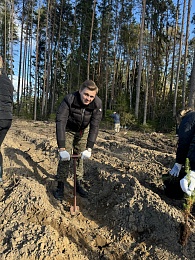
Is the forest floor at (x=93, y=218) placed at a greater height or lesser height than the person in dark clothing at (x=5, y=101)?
lesser

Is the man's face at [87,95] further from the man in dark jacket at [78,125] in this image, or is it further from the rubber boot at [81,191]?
the rubber boot at [81,191]

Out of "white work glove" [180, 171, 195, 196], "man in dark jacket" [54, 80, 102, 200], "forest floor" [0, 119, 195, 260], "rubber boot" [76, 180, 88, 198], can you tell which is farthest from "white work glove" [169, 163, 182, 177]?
"rubber boot" [76, 180, 88, 198]

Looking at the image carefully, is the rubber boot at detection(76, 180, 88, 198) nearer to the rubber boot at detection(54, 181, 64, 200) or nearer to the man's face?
the rubber boot at detection(54, 181, 64, 200)

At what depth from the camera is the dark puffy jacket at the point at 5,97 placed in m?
3.43

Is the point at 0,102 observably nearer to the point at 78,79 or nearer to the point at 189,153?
the point at 189,153

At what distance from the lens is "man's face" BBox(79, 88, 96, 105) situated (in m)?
3.15

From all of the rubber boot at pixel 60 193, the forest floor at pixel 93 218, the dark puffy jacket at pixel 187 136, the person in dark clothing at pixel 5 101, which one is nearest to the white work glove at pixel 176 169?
the dark puffy jacket at pixel 187 136

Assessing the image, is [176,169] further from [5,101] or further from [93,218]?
[5,101]

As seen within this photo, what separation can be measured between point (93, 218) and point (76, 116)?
1453 mm

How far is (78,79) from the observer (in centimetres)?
2208

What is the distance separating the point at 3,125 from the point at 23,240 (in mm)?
1719

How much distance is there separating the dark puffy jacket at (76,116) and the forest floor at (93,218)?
853mm

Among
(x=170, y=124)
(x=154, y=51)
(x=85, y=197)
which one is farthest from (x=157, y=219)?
(x=154, y=51)

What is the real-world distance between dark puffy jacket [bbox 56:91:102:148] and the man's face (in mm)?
106
